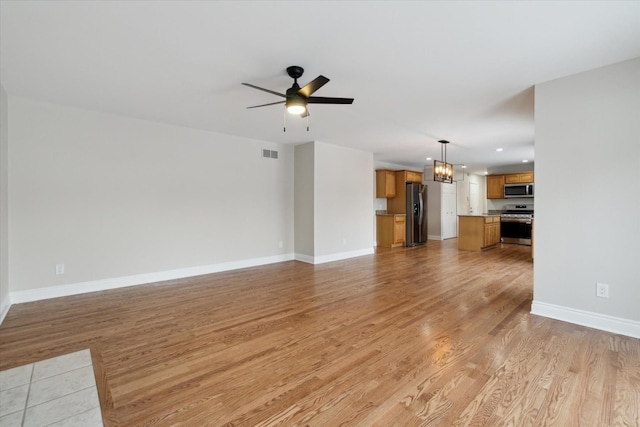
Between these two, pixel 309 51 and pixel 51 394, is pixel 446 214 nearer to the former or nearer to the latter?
pixel 309 51

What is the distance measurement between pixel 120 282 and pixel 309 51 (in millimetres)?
4205

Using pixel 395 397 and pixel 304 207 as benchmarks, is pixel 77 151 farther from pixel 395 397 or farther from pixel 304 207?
pixel 395 397

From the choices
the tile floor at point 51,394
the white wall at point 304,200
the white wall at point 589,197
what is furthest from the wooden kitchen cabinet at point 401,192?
the tile floor at point 51,394

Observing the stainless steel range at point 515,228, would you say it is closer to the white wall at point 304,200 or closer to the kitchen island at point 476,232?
the kitchen island at point 476,232

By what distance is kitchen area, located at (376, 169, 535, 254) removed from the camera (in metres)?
7.90

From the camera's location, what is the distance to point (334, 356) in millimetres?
2301

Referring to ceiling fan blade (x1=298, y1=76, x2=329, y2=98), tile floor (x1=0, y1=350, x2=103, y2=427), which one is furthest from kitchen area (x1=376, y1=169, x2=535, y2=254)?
tile floor (x1=0, y1=350, x2=103, y2=427)

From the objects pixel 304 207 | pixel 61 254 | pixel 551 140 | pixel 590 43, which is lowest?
pixel 61 254

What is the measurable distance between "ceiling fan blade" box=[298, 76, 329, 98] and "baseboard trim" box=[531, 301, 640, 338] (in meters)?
3.24

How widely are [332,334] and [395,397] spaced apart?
3.17 feet

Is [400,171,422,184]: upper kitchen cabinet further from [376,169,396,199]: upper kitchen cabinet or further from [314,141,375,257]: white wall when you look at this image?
[314,141,375,257]: white wall

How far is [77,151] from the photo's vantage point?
4000 mm

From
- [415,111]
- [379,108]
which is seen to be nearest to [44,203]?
[379,108]

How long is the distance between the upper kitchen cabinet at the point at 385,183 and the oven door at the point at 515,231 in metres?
3.57
